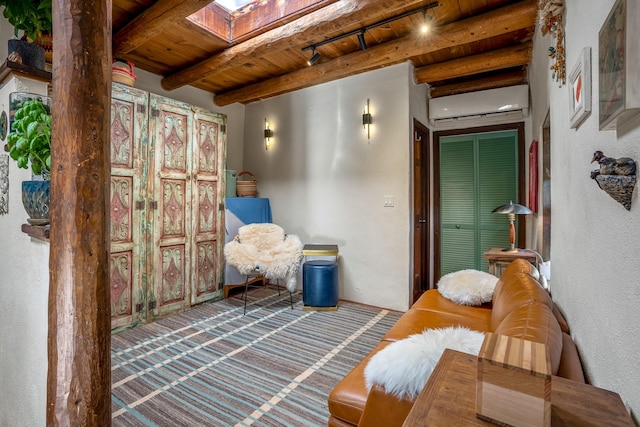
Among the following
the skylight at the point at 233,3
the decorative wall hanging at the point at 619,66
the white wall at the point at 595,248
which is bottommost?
the white wall at the point at 595,248

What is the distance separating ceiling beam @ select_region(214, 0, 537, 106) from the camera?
94.6 inches

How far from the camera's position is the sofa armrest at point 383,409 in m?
0.99

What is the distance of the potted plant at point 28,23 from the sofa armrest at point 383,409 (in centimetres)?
242

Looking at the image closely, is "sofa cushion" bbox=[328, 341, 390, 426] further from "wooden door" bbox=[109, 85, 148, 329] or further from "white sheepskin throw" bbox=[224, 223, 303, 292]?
"wooden door" bbox=[109, 85, 148, 329]

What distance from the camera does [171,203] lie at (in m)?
3.25

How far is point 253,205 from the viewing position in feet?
13.6

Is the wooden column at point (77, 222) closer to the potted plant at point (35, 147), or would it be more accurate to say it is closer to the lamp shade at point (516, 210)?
the potted plant at point (35, 147)

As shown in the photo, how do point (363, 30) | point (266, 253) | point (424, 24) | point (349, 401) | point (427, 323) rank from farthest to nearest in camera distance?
point (266, 253) → point (363, 30) → point (424, 24) → point (427, 323) → point (349, 401)

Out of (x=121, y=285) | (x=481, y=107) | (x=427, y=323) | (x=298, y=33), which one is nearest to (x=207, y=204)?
(x=121, y=285)

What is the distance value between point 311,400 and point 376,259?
1877mm

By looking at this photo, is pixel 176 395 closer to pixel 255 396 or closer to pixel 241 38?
pixel 255 396

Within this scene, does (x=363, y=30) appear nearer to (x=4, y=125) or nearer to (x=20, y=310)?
(x=4, y=125)

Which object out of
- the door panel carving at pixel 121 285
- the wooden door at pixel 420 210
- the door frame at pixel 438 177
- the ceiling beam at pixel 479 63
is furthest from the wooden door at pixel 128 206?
the door frame at pixel 438 177

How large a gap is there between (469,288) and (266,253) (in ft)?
7.08
